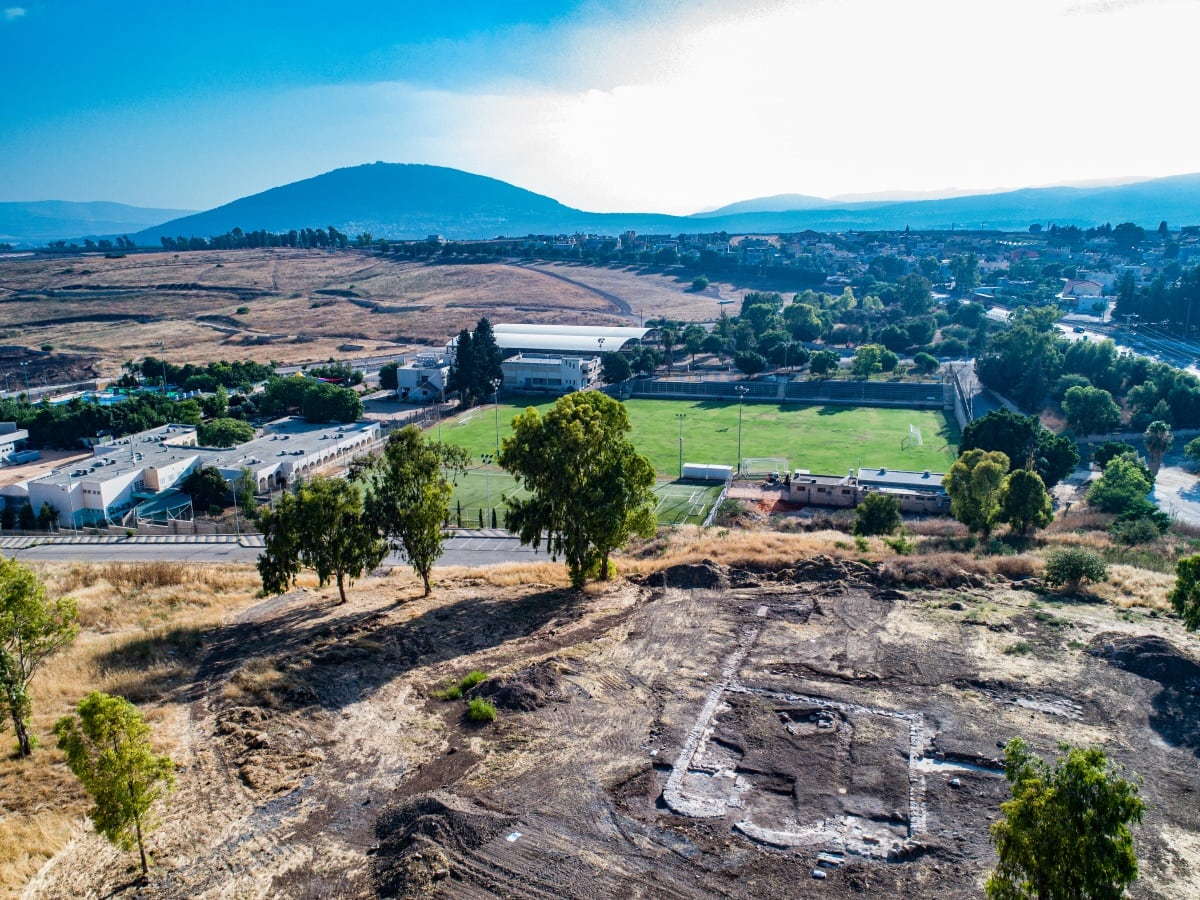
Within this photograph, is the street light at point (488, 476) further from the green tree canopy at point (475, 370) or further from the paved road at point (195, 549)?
the green tree canopy at point (475, 370)

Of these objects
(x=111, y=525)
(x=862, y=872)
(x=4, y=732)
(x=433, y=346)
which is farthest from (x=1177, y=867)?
(x=433, y=346)

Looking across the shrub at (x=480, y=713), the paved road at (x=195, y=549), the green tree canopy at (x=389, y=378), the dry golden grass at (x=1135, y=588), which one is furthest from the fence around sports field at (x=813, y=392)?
the shrub at (x=480, y=713)

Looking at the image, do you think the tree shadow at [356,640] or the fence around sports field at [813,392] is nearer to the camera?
the tree shadow at [356,640]

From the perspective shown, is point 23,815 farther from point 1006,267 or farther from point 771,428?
point 1006,267

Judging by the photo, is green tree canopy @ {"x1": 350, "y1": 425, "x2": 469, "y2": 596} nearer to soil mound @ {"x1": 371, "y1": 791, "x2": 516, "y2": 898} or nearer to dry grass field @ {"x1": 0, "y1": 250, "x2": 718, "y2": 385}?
soil mound @ {"x1": 371, "y1": 791, "x2": 516, "y2": 898}

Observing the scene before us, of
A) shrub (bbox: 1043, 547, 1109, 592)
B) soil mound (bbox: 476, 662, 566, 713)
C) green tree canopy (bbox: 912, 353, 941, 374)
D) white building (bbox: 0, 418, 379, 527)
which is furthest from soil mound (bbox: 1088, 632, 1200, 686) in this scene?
green tree canopy (bbox: 912, 353, 941, 374)
